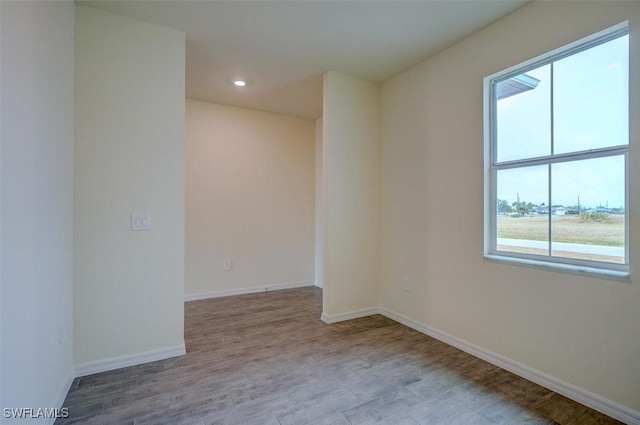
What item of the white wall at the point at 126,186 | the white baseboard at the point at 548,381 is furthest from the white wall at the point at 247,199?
the white baseboard at the point at 548,381

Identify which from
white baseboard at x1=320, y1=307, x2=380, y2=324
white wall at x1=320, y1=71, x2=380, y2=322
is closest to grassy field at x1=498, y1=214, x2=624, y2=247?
white wall at x1=320, y1=71, x2=380, y2=322

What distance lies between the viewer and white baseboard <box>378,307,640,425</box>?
172cm

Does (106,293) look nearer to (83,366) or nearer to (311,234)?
(83,366)

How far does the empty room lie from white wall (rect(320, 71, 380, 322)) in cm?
3

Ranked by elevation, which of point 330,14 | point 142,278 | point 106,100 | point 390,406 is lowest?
point 390,406

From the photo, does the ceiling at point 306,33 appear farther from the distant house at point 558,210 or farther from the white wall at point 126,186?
the distant house at point 558,210

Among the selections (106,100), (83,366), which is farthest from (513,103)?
(83,366)

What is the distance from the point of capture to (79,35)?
2182 millimetres

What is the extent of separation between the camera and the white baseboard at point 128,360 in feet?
7.18

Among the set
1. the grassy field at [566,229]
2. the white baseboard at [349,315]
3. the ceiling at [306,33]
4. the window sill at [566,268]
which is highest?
the ceiling at [306,33]

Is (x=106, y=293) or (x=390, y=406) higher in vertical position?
(x=106, y=293)

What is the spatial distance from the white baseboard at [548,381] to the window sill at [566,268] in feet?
2.36

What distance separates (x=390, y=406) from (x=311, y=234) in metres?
3.23

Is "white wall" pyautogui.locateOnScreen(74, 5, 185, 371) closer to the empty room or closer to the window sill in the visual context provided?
the empty room
